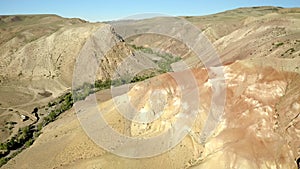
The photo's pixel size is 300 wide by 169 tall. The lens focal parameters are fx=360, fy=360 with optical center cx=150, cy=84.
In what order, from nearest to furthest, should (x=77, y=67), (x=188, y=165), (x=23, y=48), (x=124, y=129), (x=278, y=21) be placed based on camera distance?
(x=188, y=165)
(x=124, y=129)
(x=278, y=21)
(x=77, y=67)
(x=23, y=48)

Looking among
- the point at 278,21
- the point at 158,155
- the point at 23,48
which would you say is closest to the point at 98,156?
the point at 158,155

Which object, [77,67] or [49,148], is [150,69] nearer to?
[77,67]

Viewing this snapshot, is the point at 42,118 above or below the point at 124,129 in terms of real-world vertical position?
below

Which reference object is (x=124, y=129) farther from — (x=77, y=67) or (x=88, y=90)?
(x=77, y=67)

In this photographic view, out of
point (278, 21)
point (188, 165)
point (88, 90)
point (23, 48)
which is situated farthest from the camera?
point (23, 48)

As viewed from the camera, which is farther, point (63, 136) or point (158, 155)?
point (63, 136)

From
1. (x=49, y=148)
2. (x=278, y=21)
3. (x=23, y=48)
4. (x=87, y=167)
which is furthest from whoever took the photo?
(x=23, y=48)

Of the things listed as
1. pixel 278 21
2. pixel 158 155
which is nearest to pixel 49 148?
pixel 158 155

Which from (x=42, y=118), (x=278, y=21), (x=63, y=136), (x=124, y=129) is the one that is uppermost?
(x=278, y=21)

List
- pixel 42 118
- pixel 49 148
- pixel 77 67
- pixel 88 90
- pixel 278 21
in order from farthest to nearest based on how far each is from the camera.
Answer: pixel 77 67, pixel 278 21, pixel 88 90, pixel 42 118, pixel 49 148
